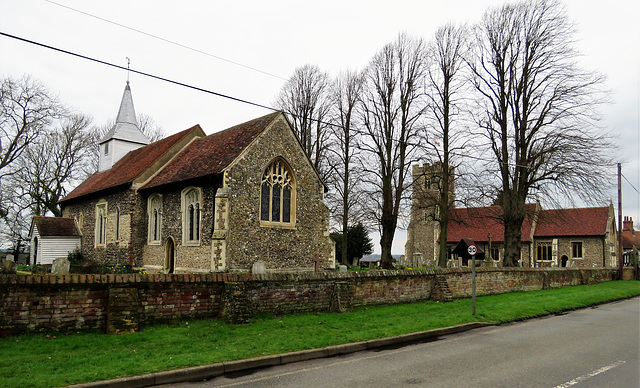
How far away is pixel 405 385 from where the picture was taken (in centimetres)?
653

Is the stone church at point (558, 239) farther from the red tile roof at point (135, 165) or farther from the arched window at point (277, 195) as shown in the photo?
the red tile roof at point (135, 165)

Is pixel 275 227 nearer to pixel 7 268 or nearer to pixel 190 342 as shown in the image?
pixel 7 268

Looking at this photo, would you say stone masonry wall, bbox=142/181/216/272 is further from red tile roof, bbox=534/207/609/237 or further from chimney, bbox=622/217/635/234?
chimney, bbox=622/217/635/234

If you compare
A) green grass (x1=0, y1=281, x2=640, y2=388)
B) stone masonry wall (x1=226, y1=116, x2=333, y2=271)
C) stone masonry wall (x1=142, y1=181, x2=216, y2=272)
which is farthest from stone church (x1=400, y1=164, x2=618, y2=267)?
green grass (x1=0, y1=281, x2=640, y2=388)

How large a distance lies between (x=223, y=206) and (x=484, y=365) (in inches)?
494

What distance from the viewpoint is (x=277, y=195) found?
803 inches

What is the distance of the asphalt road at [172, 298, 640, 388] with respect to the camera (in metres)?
6.71

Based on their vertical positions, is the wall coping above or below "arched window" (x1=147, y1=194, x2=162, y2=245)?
below

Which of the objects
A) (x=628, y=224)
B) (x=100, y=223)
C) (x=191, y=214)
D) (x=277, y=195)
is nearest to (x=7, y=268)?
(x=191, y=214)

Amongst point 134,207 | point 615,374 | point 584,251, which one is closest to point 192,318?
point 615,374

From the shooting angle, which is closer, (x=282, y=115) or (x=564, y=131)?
(x=282, y=115)

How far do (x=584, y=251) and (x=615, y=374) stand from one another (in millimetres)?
40941

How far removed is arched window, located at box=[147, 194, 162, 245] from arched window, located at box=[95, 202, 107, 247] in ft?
17.4

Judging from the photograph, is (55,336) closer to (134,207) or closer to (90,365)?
(90,365)
